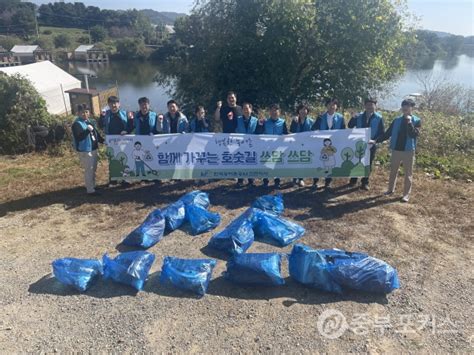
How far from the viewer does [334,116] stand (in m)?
6.76

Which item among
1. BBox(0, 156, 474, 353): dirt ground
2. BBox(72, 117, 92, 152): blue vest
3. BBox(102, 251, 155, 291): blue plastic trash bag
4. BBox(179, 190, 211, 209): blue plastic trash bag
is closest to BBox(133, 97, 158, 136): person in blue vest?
BBox(72, 117, 92, 152): blue vest

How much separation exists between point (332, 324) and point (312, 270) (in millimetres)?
635

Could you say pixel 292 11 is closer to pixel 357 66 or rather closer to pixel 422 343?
pixel 357 66

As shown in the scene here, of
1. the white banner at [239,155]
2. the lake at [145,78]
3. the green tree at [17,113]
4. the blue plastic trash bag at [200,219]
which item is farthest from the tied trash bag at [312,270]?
the lake at [145,78]

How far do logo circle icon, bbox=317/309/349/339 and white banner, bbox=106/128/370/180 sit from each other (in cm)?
335

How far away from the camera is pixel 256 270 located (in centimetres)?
420

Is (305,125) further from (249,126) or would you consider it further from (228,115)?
(228,115)

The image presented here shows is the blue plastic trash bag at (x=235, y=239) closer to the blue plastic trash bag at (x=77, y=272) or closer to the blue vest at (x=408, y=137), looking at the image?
the blue plastic trash bag at (x=77, y=272)

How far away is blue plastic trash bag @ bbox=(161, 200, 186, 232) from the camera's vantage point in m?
5.62

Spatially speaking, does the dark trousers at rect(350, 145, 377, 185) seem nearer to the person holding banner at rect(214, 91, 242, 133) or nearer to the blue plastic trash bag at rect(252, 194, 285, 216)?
the blue plastic trash bag at rect(252, 194, 285, 216)

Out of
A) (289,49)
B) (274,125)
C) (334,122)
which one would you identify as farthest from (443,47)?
(274,125)

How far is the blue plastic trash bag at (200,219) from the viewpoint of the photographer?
18.4 ft

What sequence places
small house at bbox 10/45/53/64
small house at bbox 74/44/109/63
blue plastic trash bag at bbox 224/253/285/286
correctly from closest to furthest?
1. blue plastic trash bag at bbox 224/253/285/286
2. small house at bbox 10/45/53/64
3. small house at bbox 74/44/109/63

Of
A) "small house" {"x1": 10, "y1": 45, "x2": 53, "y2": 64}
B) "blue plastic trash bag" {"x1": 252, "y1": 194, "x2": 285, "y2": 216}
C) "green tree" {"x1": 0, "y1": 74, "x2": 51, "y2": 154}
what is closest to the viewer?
"blue plastic trash bag" {"x1": 252, "y1": 194, "x2": 285, "y2": 216}
